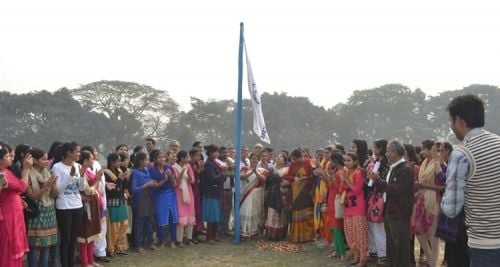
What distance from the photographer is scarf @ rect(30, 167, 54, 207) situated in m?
5.34

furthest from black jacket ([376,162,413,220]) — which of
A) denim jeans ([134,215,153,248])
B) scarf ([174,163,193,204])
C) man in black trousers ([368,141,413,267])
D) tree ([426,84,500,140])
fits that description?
tree ([426,84,500,140])

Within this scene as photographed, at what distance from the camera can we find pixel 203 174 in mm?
8742

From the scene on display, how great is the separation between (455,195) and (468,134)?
42 cm

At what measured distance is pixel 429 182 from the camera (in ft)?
19.8

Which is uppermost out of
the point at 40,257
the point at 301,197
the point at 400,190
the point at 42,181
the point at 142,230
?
Answer: the point at 42,181

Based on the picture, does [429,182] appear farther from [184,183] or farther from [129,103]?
[129,103]

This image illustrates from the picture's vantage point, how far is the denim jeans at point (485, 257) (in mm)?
2664

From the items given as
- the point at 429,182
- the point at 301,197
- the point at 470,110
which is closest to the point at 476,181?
the point at 470,110

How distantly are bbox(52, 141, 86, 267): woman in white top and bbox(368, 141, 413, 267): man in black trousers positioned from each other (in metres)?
3.93

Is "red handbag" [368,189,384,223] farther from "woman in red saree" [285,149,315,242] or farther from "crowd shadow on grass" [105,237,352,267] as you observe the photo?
"woman in red saree" [285,149,315,242]

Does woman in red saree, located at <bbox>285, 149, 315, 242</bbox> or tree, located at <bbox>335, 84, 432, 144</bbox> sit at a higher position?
tree, located at <bbox>335, 84, 432, 144</bbox>

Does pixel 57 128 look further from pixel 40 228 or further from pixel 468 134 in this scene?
pixel 468 134

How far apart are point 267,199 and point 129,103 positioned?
47007mm

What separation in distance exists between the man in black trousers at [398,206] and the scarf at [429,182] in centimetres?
83
